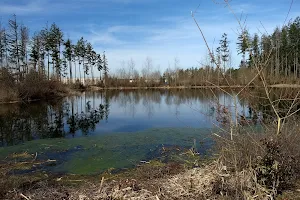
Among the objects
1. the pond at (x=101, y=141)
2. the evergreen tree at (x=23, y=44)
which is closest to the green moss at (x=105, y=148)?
the pond at (x=101, y=141)

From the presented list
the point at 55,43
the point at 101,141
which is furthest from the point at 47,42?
the point at 101,141

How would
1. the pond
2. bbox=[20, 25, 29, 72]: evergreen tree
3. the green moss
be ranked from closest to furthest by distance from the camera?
1. the pond
2. the green moss
3. bbox=[20, 25, 29, 72]: evergreen tree

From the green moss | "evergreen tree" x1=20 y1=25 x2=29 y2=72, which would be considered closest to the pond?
the green moss

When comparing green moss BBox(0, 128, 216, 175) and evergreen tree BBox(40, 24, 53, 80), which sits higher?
evergreen tree BBox(40, 24, 53, 80)

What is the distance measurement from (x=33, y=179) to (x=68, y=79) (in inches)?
1745

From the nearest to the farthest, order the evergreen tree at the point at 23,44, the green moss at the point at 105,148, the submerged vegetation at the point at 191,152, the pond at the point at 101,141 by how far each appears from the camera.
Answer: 1. the submerged vegetation at the point at 191,152
2. the pond at the point at 101,141
3. the green moss at the point at 105,148
4. the evergreen tree at the point at 23,44

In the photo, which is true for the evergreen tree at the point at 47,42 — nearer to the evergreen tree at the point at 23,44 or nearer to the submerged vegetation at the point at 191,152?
the evergreen tree at the point at 23,44

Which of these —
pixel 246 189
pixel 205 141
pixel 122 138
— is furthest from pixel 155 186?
pixel 122 138

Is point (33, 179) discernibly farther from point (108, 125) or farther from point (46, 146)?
point (108, 125)

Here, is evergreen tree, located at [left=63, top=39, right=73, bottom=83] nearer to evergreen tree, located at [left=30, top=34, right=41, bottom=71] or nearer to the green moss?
evergreen tree, located at [left=30, top=34, right=41, bottom=71]

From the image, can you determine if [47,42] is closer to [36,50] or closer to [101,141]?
[36,50]

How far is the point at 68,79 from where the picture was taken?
4697cm

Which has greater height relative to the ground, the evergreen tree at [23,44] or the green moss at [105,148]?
the evergreen tree at [23,44]

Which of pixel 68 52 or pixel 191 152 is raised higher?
pixel 68 52
